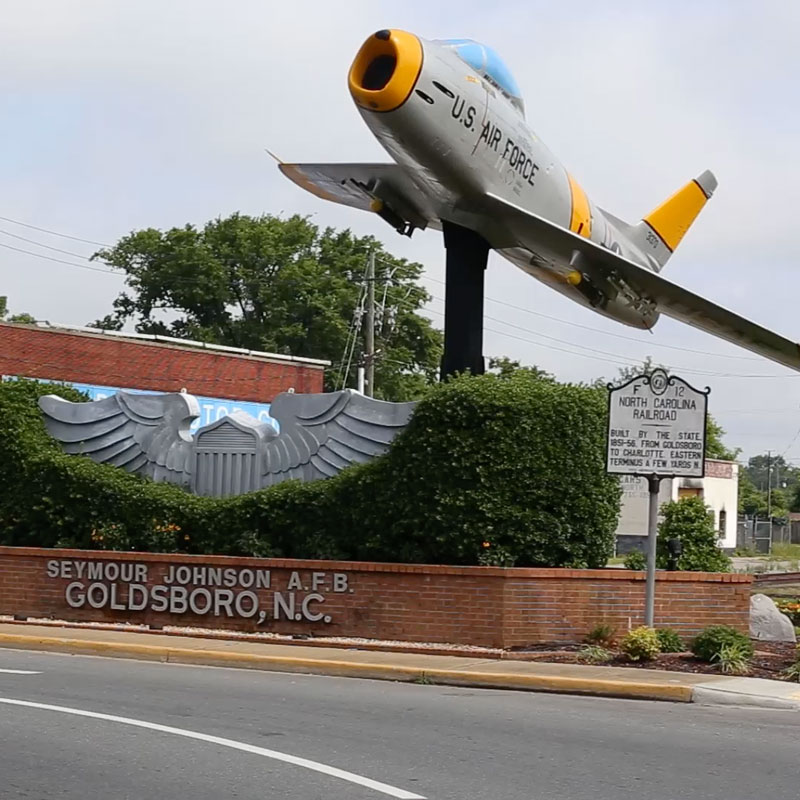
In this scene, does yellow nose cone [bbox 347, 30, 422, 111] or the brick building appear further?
the brick building

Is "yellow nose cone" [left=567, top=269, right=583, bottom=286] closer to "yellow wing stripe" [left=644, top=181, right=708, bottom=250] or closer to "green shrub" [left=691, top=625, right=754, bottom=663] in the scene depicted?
"yellow wing stripe" [left=644, top=181, right=708, bottom=250]

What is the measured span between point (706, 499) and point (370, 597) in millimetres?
46043

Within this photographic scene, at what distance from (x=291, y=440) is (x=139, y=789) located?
10861mm

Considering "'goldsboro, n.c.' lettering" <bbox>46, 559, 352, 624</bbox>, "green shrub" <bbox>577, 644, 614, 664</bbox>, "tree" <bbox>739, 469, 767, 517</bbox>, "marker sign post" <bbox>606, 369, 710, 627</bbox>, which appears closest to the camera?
"green shrub" <bbox>577, 644, 614, 664</bbox>

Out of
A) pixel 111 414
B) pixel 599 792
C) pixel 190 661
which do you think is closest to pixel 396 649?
pixel 190 661

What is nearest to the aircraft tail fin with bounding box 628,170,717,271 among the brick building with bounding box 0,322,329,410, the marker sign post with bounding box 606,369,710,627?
the marker sign post with bounding box 606,369,710,627

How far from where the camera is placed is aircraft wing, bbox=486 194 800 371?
60.6 ft

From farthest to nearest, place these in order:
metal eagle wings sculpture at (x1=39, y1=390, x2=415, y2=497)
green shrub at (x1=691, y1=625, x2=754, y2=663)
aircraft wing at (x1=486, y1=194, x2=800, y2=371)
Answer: aircraft wing at (x1=486, y1=194, x2=800, y2=371), metal eagle wings sculpture at (x1=39, y1=390, x2=415, y2=497), green shrub at (x1=691, y1=625, x2=754, y2=663)

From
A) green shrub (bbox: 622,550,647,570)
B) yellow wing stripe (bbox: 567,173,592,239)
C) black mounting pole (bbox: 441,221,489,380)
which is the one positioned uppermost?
yellow wing stripe (bbox: 567,173,592,239)

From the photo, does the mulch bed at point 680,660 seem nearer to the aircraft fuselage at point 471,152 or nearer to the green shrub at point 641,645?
the green shrub at point 641,645

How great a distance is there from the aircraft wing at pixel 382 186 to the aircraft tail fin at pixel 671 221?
578 cm

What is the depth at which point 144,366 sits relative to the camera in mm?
42844

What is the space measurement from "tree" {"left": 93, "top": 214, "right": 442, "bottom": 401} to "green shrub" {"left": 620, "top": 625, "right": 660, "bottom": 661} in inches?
1856

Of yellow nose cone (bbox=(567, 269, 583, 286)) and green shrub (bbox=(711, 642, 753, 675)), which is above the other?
yellow nose cone (bbox=(567, 269, 583, 286))
